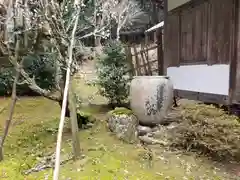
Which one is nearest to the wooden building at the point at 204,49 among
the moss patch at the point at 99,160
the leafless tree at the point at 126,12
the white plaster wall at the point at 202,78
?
the white plaster wall at the point at 202,78

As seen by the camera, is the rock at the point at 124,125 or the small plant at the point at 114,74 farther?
the small plant at the point at 114,74

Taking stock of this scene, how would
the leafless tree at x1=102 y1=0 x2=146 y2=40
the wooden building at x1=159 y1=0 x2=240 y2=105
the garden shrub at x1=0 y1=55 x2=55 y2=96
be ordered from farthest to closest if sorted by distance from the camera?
the leafless tree at x1=102 y1=0 x2=146 y2=40 → the garden shrub at x1=0 y1=55 x2=55 y2=96 → the wooden building at x1=159 y1=0 x2=240 y2=105

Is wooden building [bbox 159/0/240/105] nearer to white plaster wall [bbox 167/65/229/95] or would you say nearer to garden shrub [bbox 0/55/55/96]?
white plaster wall [bbox 167/65/229/95]

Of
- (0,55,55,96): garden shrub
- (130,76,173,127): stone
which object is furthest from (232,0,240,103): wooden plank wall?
(0,55,55,96): garden shrub

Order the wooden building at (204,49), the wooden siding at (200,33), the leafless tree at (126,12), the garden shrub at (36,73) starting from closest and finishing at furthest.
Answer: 1. the wooden building at (204,49)
2. the wooden siding at (200,33)
3. the garden shrub at (36,73)
4. the leafless tree at (126,12)

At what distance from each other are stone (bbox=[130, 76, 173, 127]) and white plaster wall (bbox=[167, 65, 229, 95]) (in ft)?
2.48

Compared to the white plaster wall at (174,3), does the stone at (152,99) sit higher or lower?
lower

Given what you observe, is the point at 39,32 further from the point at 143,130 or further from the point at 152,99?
the point at 143,130

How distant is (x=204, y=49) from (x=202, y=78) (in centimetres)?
58

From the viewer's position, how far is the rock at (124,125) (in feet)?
17.0

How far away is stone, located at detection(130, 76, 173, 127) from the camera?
548 cm

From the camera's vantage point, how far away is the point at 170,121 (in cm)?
559

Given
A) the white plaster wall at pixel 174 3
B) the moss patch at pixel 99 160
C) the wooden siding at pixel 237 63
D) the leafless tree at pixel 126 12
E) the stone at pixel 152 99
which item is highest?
the leafless tree at pixel 126 12

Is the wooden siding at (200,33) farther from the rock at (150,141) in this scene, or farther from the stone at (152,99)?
the rock at (150,141)
